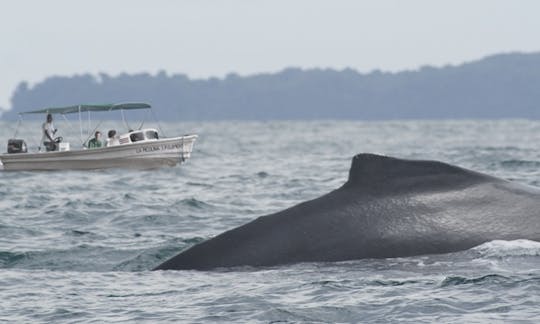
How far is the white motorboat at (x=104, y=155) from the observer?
35469 mm

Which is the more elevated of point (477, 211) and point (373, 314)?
point (477, 211)

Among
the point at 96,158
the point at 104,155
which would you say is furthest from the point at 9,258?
the point at 96,158

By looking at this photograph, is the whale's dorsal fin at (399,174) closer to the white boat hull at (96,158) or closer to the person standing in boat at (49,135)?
the white boat hull at (96,158)

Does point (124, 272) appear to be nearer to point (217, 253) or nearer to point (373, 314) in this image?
point (217, 253)

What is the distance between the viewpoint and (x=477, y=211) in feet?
35.1

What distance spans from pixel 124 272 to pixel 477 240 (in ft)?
13.1

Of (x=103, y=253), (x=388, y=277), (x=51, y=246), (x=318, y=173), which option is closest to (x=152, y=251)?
(x=103, y=253)

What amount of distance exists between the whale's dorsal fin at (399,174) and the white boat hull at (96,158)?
25.1m

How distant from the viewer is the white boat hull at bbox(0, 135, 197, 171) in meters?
35.4

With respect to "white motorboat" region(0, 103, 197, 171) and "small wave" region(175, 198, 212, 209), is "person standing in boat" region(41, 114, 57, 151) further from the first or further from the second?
"small wave" region(175, 198, 212, 209)

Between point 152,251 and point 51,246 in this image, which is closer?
point 152,251

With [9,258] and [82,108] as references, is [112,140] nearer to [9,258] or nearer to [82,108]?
[82,108]

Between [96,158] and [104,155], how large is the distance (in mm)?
319

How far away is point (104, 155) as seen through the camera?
3547 centimetres
